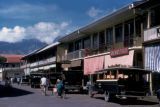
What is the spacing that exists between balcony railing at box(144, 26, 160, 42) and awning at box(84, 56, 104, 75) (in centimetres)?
1000

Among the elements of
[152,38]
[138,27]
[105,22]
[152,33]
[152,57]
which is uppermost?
[105,22]

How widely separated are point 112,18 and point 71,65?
1806 centimetres

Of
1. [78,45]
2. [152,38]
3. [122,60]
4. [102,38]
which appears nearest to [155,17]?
[152,38]

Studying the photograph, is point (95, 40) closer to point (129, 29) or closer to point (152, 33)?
point (129, 29)

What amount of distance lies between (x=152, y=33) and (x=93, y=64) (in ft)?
47.0

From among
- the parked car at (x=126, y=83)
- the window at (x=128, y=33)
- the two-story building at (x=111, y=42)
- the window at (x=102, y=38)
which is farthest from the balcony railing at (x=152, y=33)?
the window at (x=102, y=38)

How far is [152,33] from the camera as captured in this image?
30.8 metres

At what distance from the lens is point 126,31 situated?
129 ft

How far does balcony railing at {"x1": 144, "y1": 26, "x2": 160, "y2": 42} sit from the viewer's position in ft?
98.4

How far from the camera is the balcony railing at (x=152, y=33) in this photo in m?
30.0

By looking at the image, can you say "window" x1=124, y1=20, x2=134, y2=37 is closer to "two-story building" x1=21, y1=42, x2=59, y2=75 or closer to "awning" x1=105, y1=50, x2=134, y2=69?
"awning" x1=105, y1=50, x2=134, y2=69

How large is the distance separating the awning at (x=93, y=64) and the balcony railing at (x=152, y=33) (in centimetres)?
1000

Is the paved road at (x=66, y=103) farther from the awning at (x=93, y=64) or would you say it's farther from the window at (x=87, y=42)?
the window at (x=87, y=42)

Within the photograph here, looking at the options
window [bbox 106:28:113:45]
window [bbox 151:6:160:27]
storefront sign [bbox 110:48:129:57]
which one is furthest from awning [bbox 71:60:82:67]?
window [bbox 151:6:160:27]
